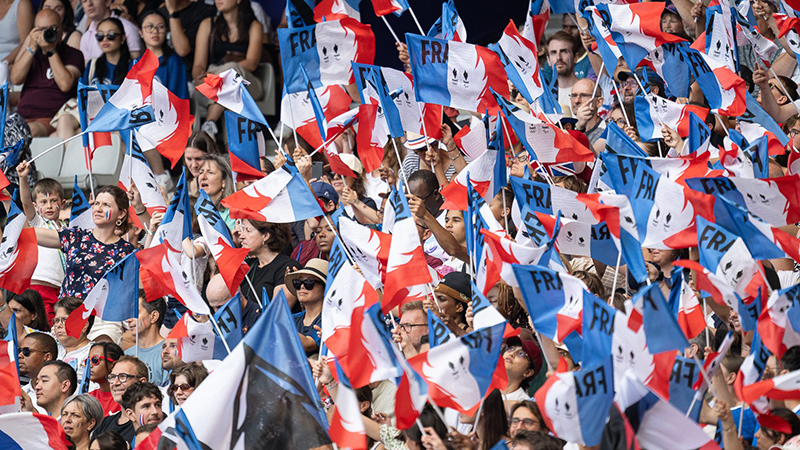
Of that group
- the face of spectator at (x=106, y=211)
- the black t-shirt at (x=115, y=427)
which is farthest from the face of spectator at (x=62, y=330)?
the black t-shirt at (x=115, y=427)

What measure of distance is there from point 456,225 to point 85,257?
2272 millimetres

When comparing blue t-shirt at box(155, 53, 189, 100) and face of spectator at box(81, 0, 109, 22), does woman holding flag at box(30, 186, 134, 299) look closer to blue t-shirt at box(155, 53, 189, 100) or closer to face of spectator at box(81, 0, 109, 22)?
blue t-shirt at box(155, 53, 189, 100)

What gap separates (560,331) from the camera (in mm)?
5086

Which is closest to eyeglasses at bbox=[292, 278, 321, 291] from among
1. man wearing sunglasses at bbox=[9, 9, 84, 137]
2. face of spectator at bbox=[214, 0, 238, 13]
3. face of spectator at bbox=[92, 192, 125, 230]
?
face of spectator at bbox=[92, 192, 125, 230]

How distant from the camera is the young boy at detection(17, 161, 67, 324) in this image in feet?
26.8

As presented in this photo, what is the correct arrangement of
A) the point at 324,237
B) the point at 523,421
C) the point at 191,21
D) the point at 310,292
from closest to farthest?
1. the point at 523,421
2. the point at 310,292
3. the point at 324,237
4. the point at 191,21

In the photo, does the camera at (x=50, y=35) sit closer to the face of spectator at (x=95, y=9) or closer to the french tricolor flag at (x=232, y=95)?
the face of spectator at (x=95, y=9)

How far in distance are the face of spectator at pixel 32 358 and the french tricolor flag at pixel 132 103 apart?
128 centimetres

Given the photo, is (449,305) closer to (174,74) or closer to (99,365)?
(99,365)

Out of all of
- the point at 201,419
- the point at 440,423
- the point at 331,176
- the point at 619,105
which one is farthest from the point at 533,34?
the point at 201,419

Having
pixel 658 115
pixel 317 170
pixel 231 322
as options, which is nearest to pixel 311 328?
pixel 231 322

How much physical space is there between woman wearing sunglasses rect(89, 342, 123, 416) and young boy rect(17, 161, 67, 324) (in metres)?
1.22

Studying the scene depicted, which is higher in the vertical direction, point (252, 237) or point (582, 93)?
point (582, 93)

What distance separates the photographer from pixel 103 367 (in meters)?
6.95
